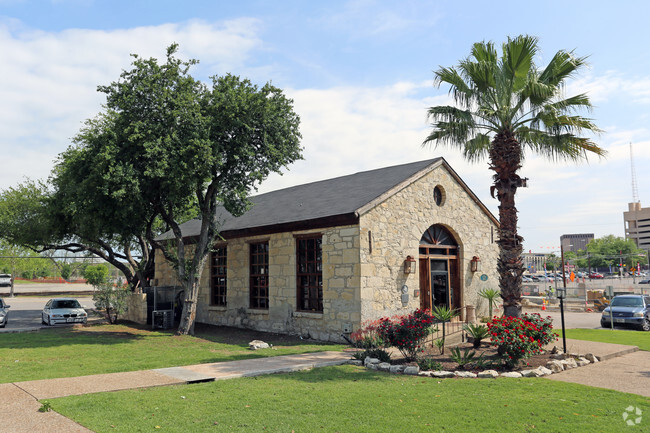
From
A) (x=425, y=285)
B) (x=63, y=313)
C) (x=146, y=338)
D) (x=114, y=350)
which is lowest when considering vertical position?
(x=146, y=338)

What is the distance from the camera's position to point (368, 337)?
1289cm

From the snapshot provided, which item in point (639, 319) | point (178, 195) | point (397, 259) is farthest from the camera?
point (639, 319)

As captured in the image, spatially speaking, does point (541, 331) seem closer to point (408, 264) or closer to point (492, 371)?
point (492, 371)

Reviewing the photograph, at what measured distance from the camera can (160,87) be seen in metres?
16.0

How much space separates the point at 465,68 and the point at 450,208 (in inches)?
232

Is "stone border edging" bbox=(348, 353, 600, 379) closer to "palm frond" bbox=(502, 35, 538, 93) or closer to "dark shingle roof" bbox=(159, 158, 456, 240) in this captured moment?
"dark shingle roof" bbox=(159, 158, 456, 240)

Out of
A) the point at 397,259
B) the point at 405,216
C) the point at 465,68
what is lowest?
the point at 397,259

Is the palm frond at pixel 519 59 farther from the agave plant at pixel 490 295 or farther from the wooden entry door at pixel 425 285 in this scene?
the agave plant at pixel 490 295

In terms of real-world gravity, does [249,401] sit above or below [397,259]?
below

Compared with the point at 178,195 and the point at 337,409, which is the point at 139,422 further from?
the point at 178,195

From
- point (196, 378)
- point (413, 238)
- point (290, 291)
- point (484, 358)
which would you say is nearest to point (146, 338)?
point (290, 291)

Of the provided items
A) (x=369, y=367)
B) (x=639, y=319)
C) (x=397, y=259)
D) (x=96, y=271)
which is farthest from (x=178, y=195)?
(x=96, y=271)

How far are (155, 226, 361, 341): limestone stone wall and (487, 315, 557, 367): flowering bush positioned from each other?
4566 mm

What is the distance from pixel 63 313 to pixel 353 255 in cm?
1585
